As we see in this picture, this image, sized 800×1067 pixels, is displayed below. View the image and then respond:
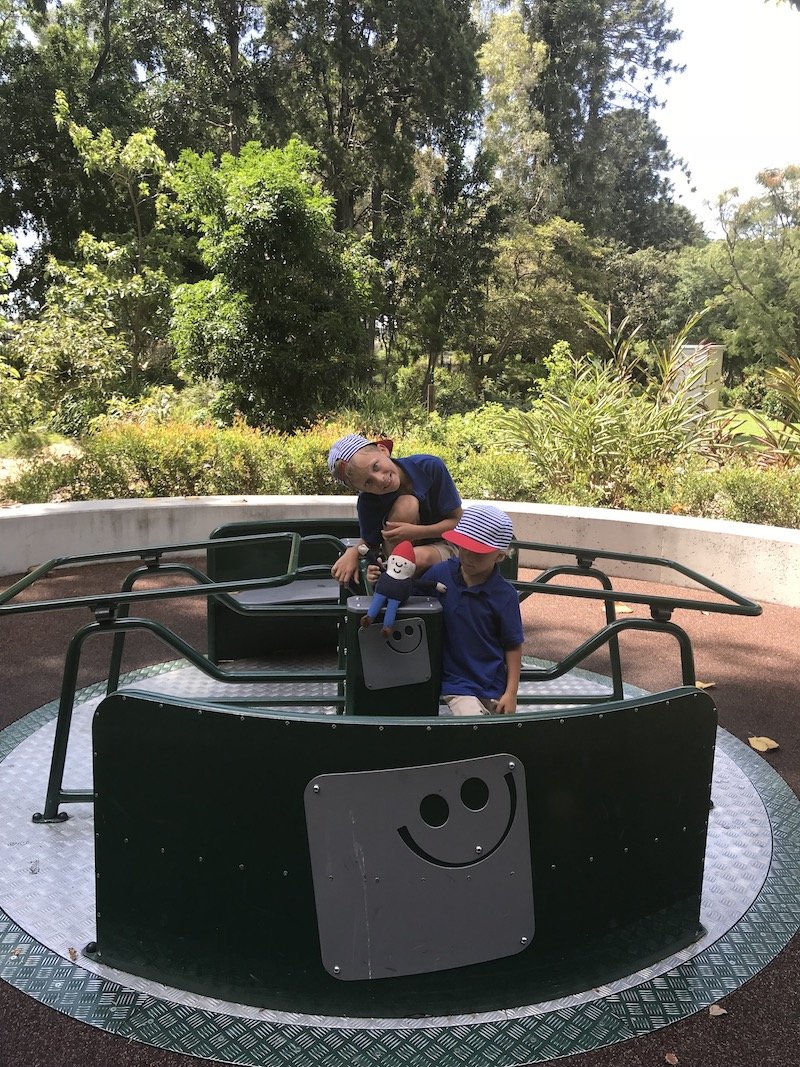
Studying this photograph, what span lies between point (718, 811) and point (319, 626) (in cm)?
253

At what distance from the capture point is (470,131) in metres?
24.6

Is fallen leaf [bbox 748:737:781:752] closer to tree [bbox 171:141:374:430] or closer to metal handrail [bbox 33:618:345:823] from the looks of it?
metal handrail [bbox 33:618:345:823]

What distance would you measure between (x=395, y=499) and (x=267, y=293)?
1124cm

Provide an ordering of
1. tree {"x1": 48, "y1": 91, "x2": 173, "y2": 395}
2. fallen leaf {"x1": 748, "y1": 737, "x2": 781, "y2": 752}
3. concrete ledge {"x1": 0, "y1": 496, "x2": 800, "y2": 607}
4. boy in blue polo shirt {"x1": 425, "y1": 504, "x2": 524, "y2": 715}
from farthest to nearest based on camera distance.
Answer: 1. tree {"x1": 48, "y1": 91, "x2": 173, "y2": 395}
2. concrete ledge {"x1": 0, "y1": 496, "x2": 800, "y2": 607}
3. fallen leaf {"x1": 748, "y1": 737, "x2": 781, "y2": 752}
4. boy in blue polo shirt {"x1": 425, "y1": 504, "x2": 524, "y2": 715}

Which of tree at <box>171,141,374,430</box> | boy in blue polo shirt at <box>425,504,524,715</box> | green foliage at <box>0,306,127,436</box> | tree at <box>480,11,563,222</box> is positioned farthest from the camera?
tree at <box>480,11,563,222</box>

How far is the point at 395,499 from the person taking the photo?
3428 mm

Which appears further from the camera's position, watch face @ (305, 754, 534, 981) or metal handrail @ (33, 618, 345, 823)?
metal handrail @ (33, 618, 345, 823)

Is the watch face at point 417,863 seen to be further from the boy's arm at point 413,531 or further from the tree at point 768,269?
the tree at point 768,269

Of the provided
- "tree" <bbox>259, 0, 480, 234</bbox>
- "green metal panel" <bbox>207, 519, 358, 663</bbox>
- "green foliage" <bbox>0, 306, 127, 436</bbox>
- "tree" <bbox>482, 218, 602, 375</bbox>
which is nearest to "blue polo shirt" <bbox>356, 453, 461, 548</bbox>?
"green metal panel" <bbox>207, 519, 358, 663</bbox>

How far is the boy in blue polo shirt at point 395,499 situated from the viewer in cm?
324

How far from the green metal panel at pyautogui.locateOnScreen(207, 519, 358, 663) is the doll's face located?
2.01m

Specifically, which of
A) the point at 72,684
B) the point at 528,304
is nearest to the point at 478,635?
the point at 72,684

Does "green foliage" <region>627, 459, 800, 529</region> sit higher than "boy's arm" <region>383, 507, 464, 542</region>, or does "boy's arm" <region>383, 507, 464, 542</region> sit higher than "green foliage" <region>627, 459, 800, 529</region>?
"boy's arm" <region>383, 507, 464, 542</region>

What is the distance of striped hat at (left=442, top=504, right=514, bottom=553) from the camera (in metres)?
2.78
